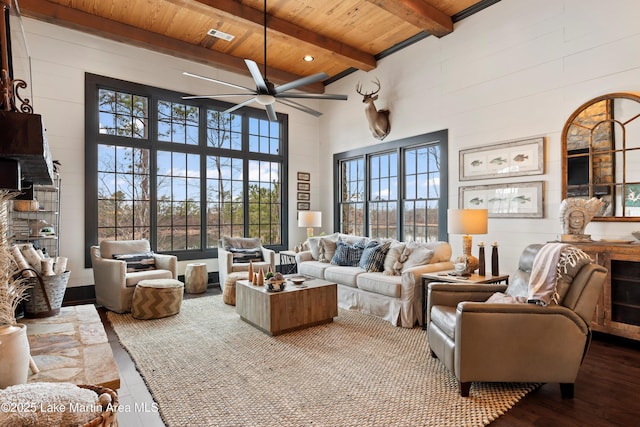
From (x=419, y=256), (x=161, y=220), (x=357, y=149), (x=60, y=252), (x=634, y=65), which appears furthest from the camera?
(x=357, y=149)

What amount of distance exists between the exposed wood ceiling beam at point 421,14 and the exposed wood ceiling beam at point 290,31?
1.25 m

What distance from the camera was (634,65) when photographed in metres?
3.37

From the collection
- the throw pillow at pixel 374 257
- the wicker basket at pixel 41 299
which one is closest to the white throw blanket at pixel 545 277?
the throw pillow at pixel 374 257

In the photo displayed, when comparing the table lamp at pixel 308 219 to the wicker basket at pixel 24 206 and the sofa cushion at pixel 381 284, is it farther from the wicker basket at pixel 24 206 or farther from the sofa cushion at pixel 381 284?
the wicker basket at pixel 24 206

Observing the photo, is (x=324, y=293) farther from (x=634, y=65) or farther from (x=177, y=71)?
(x=177, y=71)

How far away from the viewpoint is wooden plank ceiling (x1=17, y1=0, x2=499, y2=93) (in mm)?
4411

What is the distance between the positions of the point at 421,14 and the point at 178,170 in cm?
424

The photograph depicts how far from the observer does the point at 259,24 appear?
4.62 metres

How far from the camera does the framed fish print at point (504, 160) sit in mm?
4051

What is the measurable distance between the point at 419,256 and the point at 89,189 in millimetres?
4577

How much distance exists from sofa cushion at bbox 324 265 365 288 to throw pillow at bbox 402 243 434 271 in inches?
23.9

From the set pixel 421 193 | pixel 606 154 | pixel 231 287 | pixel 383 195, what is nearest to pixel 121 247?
pixel 231 287

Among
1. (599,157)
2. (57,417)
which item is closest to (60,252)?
(57,417)

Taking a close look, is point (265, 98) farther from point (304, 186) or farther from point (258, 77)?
point (304, 186)
